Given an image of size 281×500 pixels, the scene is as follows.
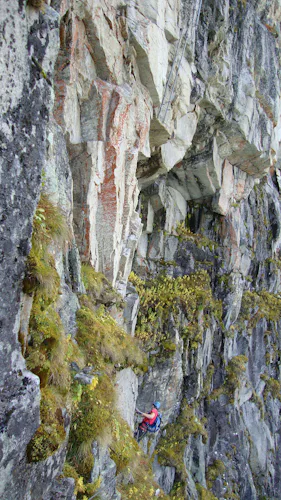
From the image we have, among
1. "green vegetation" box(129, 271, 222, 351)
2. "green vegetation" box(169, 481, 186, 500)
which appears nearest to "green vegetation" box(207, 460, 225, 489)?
"green vegetation" box(169, 481, 186, 500)

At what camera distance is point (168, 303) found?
51.5 feet

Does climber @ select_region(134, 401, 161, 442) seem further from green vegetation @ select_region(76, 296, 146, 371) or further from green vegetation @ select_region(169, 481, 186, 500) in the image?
green vegetation @ select_region(169, 481, 186, 500)

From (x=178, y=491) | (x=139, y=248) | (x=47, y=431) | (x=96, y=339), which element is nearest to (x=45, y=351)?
(x=47, y=431)

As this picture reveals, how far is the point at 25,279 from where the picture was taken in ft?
13.8

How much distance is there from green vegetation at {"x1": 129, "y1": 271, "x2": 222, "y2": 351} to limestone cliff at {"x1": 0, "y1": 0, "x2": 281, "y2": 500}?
0.10 m

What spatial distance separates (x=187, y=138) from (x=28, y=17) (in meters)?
13.7

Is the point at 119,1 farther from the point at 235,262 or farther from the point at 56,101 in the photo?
the point at 235,262

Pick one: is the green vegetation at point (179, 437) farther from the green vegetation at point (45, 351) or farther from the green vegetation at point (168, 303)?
the green vegetation at point (45, 351)

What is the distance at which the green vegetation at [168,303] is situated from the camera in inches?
572

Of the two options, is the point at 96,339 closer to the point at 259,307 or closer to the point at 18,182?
the point at 18,182

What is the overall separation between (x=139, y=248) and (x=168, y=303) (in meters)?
3.64

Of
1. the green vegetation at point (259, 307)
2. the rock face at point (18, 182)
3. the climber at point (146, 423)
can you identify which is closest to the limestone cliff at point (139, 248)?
the rock face at point (18, 182)

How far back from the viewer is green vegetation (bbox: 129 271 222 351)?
1453 centimetres

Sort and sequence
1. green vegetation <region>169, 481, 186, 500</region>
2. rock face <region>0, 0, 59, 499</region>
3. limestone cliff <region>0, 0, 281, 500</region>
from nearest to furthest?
rock face <region>0, 0, 59, 499</region>
limestone cliff <region>0, 0, 281, 500</region>
green vegetation <region>169, 481, 186, 500</region>
